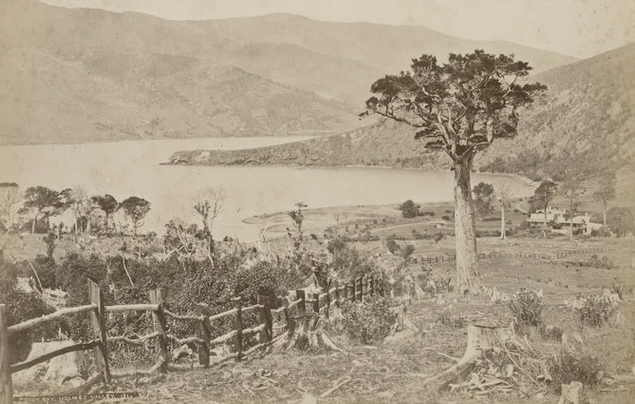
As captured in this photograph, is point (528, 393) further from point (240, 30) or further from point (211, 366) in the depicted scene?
point (240, 30)

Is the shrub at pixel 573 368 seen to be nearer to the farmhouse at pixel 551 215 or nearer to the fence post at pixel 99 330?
the farmhouse at pixel 551 215

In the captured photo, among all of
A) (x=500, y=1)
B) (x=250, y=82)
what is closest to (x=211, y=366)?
(x=250, y=82)

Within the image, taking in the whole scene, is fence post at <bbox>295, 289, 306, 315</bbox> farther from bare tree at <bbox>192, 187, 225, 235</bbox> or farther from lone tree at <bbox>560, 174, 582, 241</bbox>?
lone tree at <bbox>560, 174, 582, 241</bbox>

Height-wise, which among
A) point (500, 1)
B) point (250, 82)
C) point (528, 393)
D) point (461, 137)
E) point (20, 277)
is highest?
point (500, 1)

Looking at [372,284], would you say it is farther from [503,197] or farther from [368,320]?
[503,197]

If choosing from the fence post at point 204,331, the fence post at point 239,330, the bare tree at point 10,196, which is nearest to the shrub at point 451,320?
the fence post at point 239,330

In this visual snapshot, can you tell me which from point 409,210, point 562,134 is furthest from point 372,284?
point 562,134
